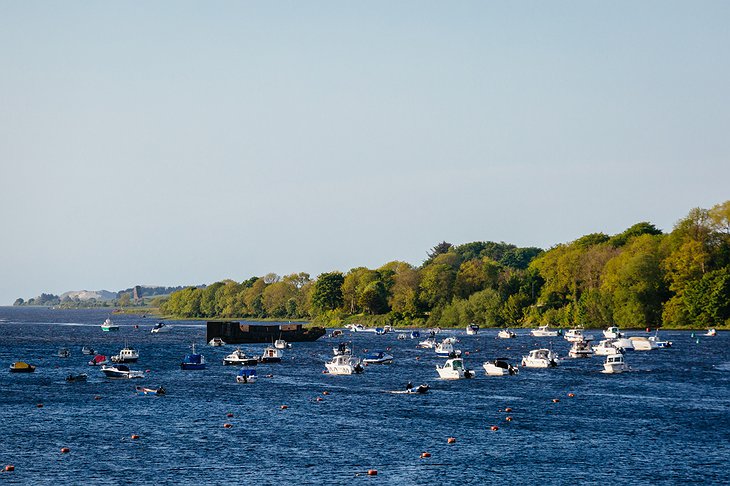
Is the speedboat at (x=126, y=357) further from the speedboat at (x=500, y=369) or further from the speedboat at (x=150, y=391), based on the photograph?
the speedboat at (x=500, y=369)

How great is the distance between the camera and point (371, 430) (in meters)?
99.6

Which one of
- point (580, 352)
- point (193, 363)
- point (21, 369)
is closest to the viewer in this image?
point (21, 369)

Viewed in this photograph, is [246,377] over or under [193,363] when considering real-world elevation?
under

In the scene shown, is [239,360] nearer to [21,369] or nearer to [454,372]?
[21,369]

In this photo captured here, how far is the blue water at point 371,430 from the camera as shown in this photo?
7850 cm

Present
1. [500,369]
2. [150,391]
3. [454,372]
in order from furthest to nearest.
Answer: [500,369]
[454,372]
[150,391]

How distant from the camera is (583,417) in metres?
107

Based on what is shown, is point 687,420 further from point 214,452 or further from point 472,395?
point 214,452

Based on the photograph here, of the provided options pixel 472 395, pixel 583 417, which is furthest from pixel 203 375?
pixel 583 417

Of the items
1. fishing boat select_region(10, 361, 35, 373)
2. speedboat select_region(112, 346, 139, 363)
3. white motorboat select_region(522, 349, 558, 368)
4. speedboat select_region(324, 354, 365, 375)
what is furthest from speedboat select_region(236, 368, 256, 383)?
white motorboat select_region(522, 349, 558, 368)

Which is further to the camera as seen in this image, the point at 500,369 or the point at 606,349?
the point at 606,349

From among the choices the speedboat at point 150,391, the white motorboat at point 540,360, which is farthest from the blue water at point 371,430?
the white motorboat at point 540,360

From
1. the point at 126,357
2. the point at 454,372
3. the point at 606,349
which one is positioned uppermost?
the point at 126,357

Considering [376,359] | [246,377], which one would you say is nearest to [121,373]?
[246,377]
